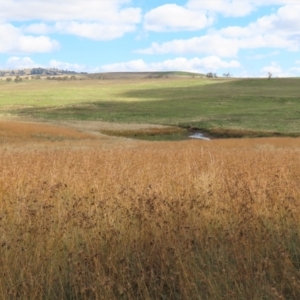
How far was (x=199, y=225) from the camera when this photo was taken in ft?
17.1

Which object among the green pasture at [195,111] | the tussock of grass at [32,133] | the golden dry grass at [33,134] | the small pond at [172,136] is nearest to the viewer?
the golden dry grass at [33,134]

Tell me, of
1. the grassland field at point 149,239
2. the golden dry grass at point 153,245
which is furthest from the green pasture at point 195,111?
the golden dry grass at point 153,245

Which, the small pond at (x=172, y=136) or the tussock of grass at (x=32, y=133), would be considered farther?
the small pond at (x=172, y=136)

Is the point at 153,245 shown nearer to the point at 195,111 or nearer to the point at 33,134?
the point at 33,134

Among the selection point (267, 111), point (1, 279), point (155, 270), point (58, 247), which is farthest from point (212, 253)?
point (267, 111)

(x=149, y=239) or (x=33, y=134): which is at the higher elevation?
(x=149, y=239)

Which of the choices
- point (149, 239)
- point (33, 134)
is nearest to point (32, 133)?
point (33, 134)

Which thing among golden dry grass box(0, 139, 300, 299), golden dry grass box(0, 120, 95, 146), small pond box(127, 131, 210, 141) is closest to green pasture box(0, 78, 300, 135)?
small pond box(127, 131, 210, 141)

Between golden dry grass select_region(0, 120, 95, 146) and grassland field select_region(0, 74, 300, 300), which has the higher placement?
grassland field select_region(0, 74, 300, 300)

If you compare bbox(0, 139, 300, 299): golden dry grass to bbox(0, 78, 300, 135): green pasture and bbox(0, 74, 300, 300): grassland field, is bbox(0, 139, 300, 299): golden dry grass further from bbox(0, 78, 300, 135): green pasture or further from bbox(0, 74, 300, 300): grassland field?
bbox(0, 78, 300, 135): green pasture

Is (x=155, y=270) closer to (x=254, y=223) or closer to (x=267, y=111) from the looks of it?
(x=254, y=223)

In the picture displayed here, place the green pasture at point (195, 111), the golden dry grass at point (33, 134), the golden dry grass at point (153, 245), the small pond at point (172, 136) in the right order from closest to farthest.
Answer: the golden dry grass at point (153, 245)
the golden dry grass at point (33, 134)
the small pond at point (172, 136)
the green pasture at point (195, 111)

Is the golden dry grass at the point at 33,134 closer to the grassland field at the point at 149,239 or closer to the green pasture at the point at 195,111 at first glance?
the green pasture at the point at 195,111

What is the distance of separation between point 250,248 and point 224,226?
0.60 meters
